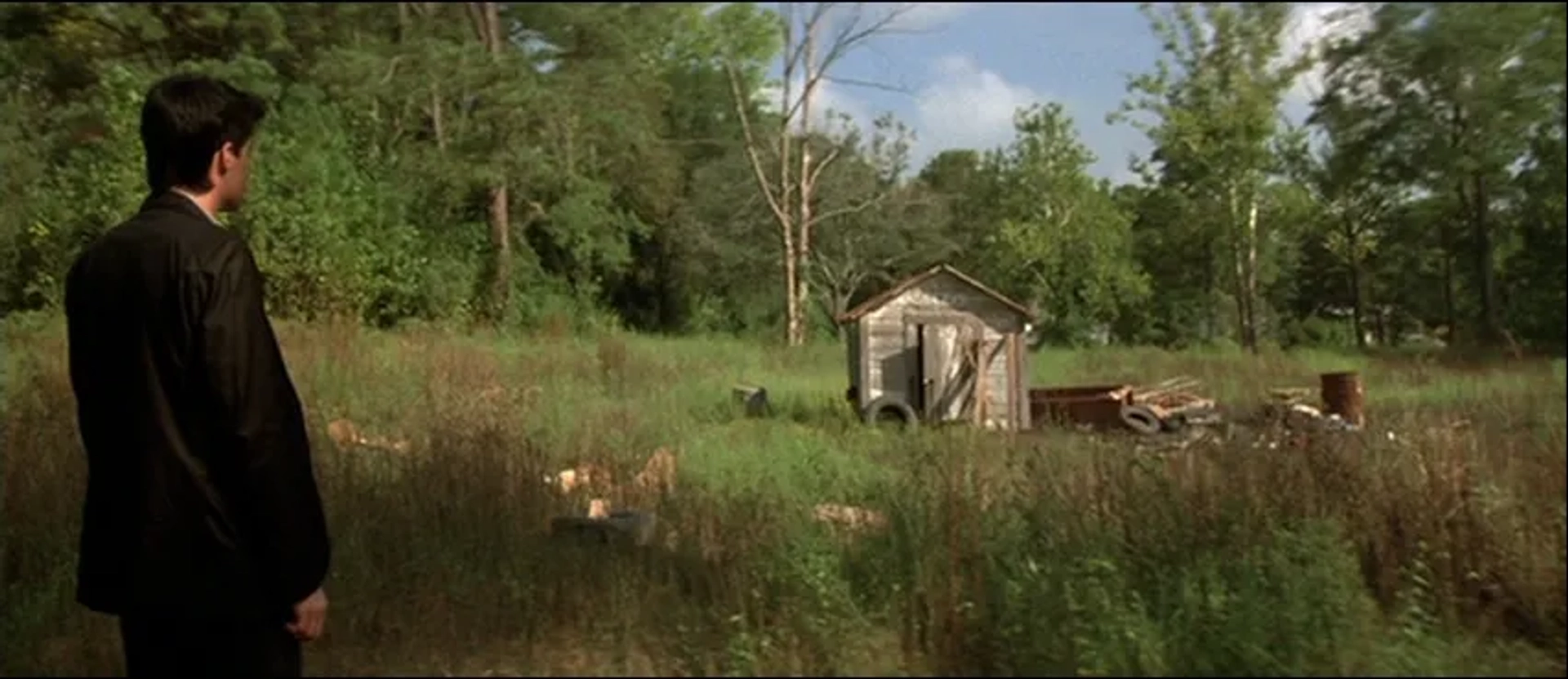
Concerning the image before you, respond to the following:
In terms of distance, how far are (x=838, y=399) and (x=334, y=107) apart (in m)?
2.69

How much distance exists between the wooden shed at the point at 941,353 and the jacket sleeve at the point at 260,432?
2742mm

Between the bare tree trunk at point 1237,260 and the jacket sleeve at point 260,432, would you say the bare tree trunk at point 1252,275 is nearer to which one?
the bare tree trunk at point 1237,260

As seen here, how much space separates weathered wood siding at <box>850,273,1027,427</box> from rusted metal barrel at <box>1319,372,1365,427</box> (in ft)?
3.84

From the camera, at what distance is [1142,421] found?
192 inches

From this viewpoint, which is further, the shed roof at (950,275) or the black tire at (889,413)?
the black tire at (889,413)

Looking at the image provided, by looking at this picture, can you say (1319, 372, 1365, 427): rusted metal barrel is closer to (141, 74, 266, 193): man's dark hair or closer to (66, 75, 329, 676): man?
(66, 75, 329, 676): man

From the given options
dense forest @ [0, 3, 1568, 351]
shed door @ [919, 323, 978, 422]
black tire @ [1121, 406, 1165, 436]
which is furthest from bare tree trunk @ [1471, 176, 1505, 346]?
shed door @ [919, 323, 978, 422]

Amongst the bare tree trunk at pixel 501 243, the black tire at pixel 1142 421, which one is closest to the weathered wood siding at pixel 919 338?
the black tire at pixel 1142 421

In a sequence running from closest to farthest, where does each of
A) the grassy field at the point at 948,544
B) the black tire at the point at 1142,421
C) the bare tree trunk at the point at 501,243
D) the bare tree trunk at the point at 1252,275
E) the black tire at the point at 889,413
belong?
the grassy field at the point at 948,544, the bare tree trunk at the point at 1252,275, the black tire at the point at 1142,421, the black tire at the point at 889,413, the bare tree trunk at the point at 501,243

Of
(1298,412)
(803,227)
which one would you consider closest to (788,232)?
(803,227)

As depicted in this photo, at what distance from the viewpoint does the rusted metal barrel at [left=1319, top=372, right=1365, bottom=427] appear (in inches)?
174

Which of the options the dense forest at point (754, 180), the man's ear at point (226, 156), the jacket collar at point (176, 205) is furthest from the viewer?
the dense forest at point (754, 180)

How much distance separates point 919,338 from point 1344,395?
161cm

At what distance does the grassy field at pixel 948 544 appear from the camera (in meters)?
3.50
